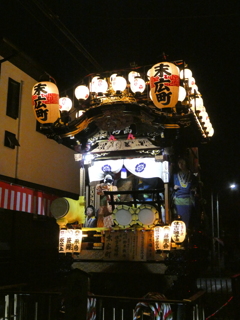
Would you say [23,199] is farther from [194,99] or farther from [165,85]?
[194,99]

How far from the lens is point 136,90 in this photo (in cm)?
1359

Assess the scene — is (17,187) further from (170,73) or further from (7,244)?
(170,73)

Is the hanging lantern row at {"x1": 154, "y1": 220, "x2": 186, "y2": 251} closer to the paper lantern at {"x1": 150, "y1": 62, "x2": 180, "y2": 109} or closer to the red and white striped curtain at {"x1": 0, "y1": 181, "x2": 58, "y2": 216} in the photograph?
the paper lantern at {"x1": 150, "y1": 62, "x2": 180, "y2": 109}

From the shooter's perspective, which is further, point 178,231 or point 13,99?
point 13,99

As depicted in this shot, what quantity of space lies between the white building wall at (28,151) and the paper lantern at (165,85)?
7791 mm

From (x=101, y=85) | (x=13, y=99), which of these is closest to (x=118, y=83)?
(x=101, y=85)

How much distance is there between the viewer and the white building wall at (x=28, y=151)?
16.1m

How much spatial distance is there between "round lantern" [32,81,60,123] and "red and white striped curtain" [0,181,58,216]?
4114 mm

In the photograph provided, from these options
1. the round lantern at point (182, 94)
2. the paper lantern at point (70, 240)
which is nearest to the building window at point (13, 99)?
the paper lantern at point (70, 240)

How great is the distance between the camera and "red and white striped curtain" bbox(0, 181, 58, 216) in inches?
597

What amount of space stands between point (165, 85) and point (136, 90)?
79.9 inches

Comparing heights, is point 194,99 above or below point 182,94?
below

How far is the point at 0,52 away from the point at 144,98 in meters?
7.29

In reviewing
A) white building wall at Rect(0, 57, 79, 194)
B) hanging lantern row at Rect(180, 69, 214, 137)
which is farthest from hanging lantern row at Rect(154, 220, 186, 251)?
white building wall at Rect(0, 57, 79, 194)
